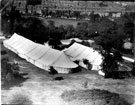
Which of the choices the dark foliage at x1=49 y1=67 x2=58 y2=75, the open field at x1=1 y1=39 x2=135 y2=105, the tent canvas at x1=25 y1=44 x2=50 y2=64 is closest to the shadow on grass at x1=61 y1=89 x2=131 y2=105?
the open field at x1=1 y1=39 x2=135 y2=105

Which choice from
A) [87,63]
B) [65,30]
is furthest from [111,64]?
[65,30]

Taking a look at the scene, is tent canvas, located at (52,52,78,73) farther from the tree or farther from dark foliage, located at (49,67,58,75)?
the tree

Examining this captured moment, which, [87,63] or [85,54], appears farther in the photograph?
[85,54]

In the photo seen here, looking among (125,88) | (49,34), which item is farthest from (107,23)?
(125,88)

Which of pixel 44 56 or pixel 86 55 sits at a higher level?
pixel 44 56

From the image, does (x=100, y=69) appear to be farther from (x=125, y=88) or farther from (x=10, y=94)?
(x=10, y=94)

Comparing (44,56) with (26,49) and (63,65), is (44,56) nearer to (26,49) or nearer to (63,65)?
(63,65)
